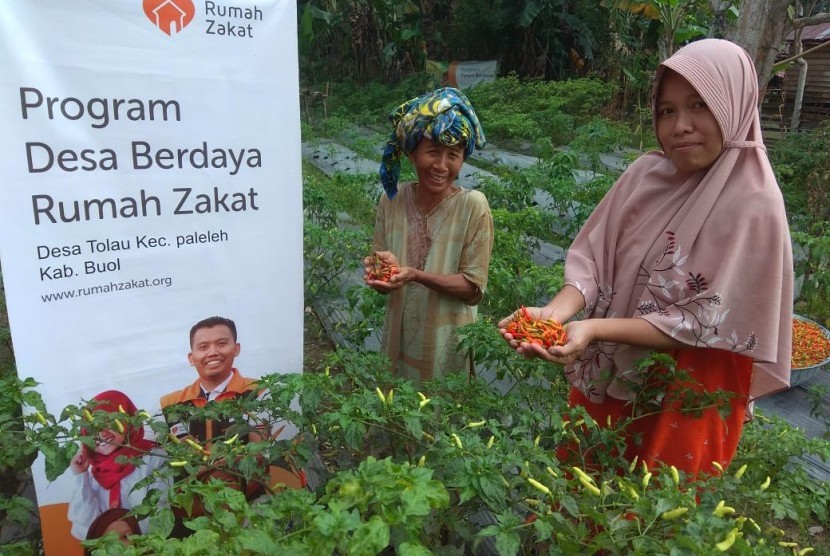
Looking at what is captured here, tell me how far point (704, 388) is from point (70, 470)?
1811 millimetres

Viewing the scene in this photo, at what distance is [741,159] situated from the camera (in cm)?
157

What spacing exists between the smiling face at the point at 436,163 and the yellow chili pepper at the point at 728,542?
1491 mm

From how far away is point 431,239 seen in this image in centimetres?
233

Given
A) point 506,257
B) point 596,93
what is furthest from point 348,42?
point 506,257

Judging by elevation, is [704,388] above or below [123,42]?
below

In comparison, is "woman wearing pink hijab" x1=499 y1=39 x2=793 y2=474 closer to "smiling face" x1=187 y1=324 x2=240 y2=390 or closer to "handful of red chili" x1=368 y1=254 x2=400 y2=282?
"handful of red chili" x1=368 y1=254 x2=400 y2=282

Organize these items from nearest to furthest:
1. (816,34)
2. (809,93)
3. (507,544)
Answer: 1. (507,544)
2. (809,93)
3. (816,34)

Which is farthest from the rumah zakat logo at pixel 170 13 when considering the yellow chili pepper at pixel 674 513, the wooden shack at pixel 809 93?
the wooden shack at pixel 809 93

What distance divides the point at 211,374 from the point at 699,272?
59.0 inches

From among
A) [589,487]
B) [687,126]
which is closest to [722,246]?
[687,126]

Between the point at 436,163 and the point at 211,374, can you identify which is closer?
the point at 211,374

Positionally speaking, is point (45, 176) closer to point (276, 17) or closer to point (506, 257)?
point (276, 17)

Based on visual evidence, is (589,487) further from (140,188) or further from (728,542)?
(140,188)

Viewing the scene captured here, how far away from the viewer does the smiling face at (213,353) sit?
1.99 m
